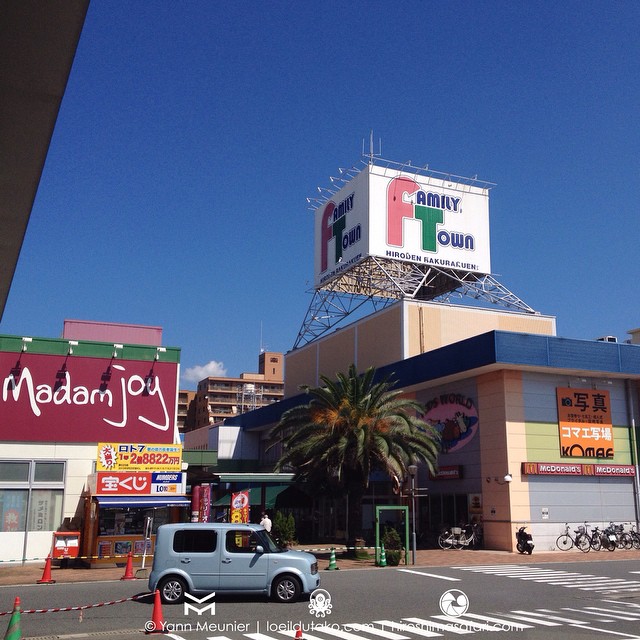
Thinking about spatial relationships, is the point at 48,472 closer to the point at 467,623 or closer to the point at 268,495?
the point at 268,495

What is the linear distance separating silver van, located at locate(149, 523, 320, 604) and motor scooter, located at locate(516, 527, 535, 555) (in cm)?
1838

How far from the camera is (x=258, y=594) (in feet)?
56.5

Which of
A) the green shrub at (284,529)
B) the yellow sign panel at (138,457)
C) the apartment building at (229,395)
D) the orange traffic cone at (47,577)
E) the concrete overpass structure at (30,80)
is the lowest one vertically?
the orange traffic cone at (47,577)

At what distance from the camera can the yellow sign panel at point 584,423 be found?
37406 millimetres

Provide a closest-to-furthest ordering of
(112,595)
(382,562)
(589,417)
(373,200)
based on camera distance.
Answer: (112,595), (382,562), (589,417), (373,200)

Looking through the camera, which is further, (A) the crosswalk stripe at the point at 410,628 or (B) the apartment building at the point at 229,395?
(B) the apartment building at the point at 229,395

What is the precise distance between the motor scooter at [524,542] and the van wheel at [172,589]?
20233mm

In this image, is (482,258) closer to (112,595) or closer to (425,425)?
(425,425)

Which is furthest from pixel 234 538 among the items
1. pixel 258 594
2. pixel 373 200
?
pixel 373 200

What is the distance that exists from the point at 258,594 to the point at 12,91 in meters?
14.8

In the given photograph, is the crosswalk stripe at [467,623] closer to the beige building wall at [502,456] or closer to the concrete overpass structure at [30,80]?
the concrete overpass structure at [30,80]
